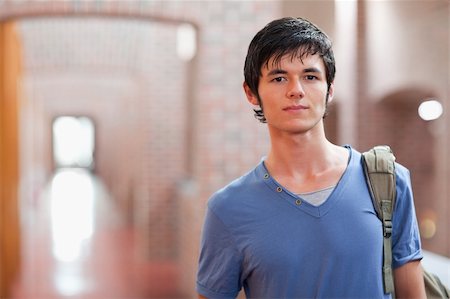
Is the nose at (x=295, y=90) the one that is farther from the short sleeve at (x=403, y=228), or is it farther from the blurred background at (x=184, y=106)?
the blurred background at (x=184, y=106)

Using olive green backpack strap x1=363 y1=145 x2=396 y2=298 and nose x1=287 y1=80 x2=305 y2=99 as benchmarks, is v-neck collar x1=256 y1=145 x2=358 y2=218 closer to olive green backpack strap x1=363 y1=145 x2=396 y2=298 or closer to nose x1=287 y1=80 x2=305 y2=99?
olive green backpack strap x1=363 y1=145 x2=396 y2=298

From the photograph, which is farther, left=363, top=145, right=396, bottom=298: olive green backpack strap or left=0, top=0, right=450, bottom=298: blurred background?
left=0, top=0, right=450, bottom=298: blurred background

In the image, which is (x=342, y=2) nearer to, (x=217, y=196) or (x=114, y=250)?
(x=114, y=250)

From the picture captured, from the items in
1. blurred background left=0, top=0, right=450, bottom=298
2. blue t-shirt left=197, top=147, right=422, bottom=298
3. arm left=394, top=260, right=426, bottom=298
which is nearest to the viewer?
blue t-shirt left=197, top=147, right=422, bottom=298

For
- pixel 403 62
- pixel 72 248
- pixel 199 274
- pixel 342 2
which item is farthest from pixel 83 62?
pixel 199 274

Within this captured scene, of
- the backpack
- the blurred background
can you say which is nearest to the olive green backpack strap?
the backpack

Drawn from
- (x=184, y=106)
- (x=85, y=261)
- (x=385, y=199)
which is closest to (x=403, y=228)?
(x=385, y=199)

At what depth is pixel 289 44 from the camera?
5.92ft

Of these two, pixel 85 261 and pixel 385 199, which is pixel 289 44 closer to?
pixel 385 199

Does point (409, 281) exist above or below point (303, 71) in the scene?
below

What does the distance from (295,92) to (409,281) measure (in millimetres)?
569

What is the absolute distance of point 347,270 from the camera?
175 cm

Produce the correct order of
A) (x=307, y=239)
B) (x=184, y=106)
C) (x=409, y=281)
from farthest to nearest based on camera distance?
(x=184, y=106)
(x=409, y=281)
(x=307, y=239)

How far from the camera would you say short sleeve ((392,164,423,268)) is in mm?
1833
